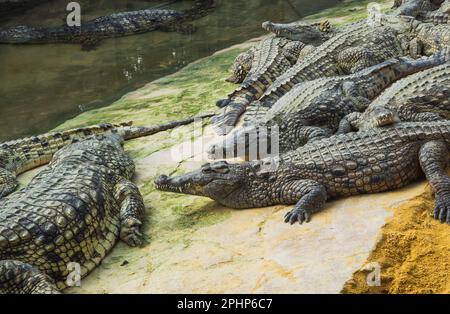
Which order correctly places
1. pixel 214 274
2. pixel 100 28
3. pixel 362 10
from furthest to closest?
pixel 100 28
pixel 362 10
pixel 214 274

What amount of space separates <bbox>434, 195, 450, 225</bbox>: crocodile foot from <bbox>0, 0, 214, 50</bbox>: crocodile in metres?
8.98

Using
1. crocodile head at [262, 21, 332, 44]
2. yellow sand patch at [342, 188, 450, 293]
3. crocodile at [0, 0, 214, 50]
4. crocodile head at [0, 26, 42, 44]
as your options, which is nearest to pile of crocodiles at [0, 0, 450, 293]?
yellow sand patch at [342, 188, 450, 293]

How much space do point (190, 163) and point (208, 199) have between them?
0.74 metres

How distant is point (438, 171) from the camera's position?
4.63 meters

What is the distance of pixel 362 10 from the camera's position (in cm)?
1082

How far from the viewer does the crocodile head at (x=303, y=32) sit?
8.85 metres

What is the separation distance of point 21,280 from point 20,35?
9939 mm

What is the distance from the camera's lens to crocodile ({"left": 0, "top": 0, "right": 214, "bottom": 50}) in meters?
13.1

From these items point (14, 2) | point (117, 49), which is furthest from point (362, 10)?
point (14, 2)

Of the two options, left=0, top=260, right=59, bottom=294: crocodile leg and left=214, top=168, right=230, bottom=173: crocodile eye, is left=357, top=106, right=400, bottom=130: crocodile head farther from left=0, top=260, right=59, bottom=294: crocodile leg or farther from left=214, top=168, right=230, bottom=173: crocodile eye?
left=0, top=260, right=59, bottom=294: crocodile leg

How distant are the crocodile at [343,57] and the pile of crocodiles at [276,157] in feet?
0.05

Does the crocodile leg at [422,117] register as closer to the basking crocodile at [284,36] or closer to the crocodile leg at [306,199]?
the crocodile leg at [306,199]
